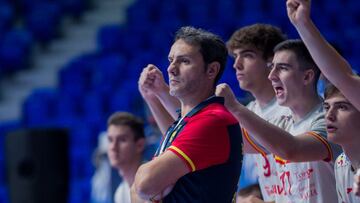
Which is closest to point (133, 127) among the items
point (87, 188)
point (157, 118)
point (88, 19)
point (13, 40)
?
point (157, 118)

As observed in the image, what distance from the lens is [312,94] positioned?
4.86 meters

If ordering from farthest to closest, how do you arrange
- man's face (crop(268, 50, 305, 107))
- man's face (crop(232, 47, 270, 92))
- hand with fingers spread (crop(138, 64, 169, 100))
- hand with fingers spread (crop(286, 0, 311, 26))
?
man's face (crop(232, 47, 270, 92)) < man's face (crop(268, 50, 305, 107)) < hand with fingers spread (crop(138, 64, 169, 100)) < hand with fingers spread (crop(286, 0, 311, 26))

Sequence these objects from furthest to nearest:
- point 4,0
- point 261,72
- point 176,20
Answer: point 4,0, point 176,20, point 261,72

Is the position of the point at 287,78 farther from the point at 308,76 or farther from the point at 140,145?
the point at 140,145

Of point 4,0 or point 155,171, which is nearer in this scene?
point 155,171

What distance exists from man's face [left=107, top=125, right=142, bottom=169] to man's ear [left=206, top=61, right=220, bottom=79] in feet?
7.99

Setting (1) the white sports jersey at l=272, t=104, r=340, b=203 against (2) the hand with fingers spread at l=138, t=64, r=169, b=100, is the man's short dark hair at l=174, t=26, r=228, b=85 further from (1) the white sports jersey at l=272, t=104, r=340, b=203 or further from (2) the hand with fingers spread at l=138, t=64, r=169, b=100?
(1) the white sports jersey at l=272, t=104, r=340, b=203

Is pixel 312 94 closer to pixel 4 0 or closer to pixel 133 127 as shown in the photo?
pixel 133 127

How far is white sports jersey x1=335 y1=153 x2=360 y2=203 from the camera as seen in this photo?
14.0 feet

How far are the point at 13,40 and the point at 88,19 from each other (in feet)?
6.34

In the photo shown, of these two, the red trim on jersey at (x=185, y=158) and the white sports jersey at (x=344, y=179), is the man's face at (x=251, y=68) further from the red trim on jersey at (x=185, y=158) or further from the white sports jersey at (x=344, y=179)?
the red trim on jersey at (x=185, y=158)

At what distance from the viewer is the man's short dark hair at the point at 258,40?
5.29 m

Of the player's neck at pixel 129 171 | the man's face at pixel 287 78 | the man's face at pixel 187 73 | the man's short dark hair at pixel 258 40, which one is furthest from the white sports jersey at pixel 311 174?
the player's neck at pixel 129 171

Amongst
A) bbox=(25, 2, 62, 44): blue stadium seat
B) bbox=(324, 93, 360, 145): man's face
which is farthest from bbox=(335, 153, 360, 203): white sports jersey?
bbox=(25, 2, 62, 44): blue stadium seat
